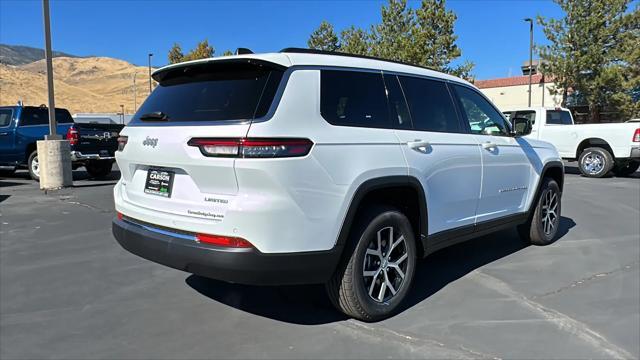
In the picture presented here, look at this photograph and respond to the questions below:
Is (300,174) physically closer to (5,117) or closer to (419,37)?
(5,117)

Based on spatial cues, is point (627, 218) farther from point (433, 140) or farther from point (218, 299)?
point (218, 299)

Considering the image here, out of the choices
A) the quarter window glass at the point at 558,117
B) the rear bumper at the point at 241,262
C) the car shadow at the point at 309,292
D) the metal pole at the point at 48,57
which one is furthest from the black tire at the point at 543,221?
the metal pole at the point at 48,57

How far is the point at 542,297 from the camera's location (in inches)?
162

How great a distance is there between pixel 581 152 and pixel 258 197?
13.4 metres

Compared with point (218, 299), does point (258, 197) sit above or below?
above

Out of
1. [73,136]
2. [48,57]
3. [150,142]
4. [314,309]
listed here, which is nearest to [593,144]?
[314,309]

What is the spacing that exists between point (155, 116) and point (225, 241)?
1225 mm

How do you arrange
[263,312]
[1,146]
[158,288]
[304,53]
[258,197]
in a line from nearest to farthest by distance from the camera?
[258,197], [304,53], [263,312], [158,288], [1,146]

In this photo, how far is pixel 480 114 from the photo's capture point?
5.05 meters

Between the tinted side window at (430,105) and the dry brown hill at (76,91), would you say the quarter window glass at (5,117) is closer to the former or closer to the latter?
the tinted side window at (430,105)

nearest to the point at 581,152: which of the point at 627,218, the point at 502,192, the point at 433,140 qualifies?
the point at 627,218

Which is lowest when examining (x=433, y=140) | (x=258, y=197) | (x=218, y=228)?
(x=218, y=228)

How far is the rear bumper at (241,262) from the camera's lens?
2959 millimetres

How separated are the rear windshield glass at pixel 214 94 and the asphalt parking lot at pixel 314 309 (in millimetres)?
1476
